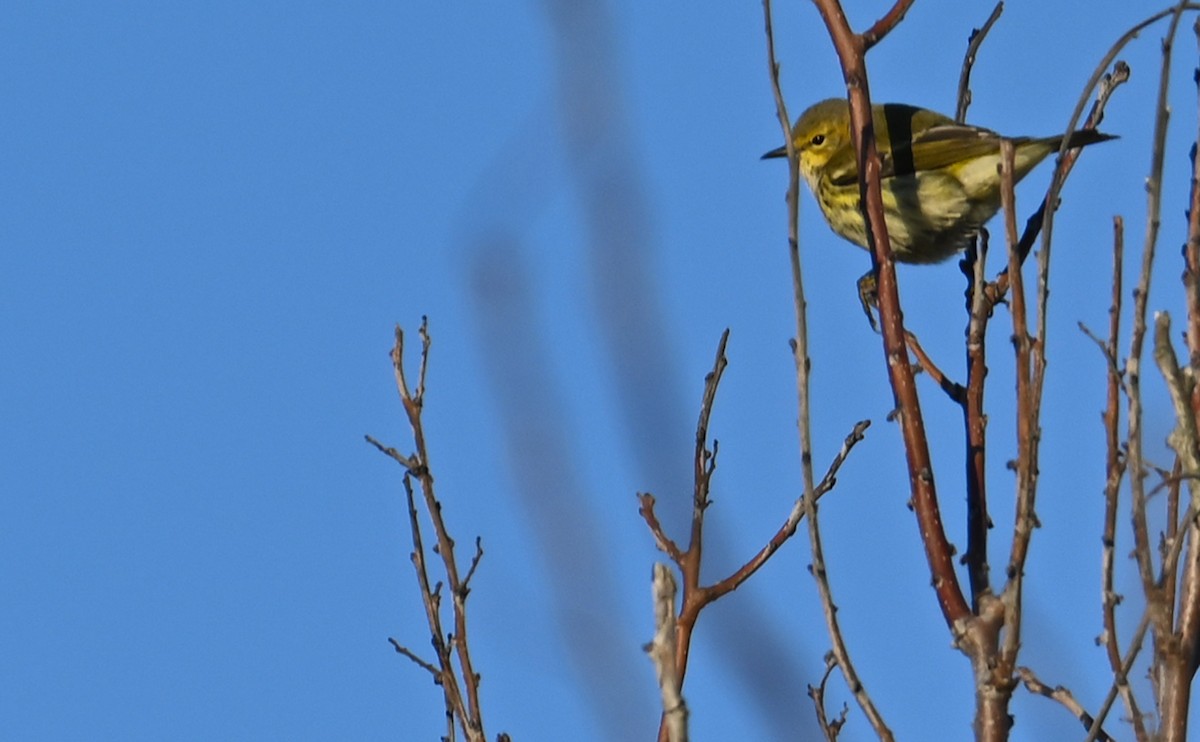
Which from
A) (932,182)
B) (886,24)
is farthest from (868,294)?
(886,24)

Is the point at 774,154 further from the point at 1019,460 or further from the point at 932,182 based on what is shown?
the point at 1019,460

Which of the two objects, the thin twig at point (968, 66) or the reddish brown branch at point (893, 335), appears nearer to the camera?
the reddish brown branch at point (893, 335)

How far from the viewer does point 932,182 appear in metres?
6.80

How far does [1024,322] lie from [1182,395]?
302 millimetres

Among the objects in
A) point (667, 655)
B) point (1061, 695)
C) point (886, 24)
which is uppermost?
point (886, 24)

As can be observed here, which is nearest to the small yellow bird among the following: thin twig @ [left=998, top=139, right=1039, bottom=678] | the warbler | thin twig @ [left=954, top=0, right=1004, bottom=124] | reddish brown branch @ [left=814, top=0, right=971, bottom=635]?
the warbler

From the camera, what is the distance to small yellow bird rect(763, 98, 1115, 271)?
6.63m

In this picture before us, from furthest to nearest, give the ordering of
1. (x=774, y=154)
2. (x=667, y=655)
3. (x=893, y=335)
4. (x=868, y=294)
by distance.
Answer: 1. (x=774, y=154)
2. (x=868, y=294)
3. (x=893, y=335)
4. (x=667, y=655)

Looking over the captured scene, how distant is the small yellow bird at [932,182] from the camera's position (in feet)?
21.7

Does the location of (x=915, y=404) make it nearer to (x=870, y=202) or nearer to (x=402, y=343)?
(x=870, y=202)

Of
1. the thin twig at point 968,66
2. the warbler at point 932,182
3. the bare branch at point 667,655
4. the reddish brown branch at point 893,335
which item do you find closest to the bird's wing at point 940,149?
the warbler at point 932,182

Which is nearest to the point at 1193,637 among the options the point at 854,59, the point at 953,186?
the point at 854,59

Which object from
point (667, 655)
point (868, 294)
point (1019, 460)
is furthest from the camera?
point (868, 294)

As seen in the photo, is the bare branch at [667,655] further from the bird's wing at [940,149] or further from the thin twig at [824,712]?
the bird's wing at [940,149]
